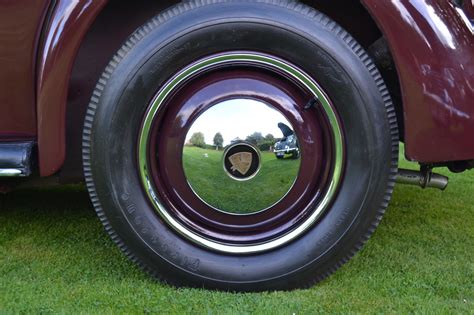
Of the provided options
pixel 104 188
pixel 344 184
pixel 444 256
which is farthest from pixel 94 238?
pixel 444 256

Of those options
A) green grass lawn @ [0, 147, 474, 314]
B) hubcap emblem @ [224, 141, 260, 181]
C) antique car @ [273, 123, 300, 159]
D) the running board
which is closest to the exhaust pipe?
green grass lawn @ [0, 147, 474, 314]

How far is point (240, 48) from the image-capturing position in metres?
1.81

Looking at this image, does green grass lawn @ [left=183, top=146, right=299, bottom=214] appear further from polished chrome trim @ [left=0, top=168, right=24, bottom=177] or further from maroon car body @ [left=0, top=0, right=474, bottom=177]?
polished chrome trim @ [left=0, top=168, right=24, bottom=177]

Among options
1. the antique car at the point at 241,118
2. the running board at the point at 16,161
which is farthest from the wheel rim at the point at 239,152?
the running board at the point at 16,161

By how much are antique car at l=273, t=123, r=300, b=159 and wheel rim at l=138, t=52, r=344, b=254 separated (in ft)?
0.06

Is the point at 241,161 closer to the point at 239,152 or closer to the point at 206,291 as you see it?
the point at 239,152

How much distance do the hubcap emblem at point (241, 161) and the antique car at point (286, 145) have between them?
Result: 0.07m

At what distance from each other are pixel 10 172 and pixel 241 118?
0.85m

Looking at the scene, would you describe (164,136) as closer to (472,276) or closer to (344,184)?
(344,184)

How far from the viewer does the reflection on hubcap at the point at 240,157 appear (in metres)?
1.88

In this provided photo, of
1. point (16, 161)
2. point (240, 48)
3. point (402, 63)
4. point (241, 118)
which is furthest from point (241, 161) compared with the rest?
point (16, 161)

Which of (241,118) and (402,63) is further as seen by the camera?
(241,118)

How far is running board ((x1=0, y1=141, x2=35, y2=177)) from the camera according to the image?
1.92 m

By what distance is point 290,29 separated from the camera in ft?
5.83
